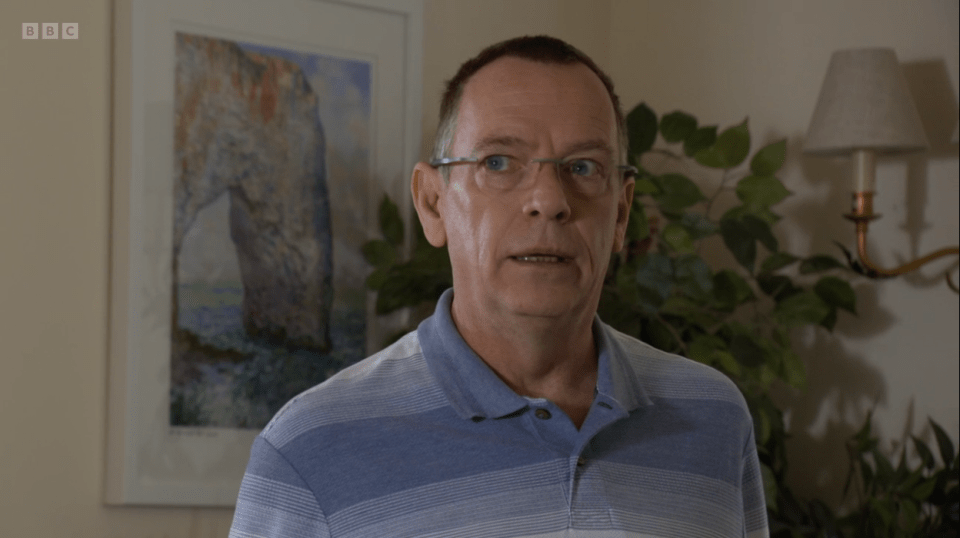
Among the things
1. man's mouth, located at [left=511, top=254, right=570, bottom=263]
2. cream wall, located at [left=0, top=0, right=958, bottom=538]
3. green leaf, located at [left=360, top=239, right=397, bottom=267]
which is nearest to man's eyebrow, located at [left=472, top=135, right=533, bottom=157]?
man's mouth, located at [left=511, top=254, right=570, bottom=263]

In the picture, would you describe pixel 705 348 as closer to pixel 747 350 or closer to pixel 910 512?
pixel 747 350

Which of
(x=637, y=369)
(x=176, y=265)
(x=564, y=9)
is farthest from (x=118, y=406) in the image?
(x=564, y=9)

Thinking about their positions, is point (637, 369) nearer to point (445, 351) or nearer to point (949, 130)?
point (445, 351)

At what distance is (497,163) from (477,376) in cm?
23

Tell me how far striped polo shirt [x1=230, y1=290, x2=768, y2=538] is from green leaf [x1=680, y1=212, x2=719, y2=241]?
39.8 inches

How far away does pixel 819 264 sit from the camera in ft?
6.91

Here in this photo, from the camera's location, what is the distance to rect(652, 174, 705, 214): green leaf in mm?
2135

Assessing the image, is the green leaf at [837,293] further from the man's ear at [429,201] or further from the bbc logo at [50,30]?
the bbc logo at [50,30]

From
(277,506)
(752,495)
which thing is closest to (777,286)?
(752,495)

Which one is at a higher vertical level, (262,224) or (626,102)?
(626,102)

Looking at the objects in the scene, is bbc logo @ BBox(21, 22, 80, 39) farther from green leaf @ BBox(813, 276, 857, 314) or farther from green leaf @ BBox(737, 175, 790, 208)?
green leaf @ BBox(813, 276, 857, 314)

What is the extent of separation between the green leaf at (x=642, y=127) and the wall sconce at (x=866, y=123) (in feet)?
1.11

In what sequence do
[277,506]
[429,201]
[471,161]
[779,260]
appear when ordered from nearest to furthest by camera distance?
[277,506] → [471,161] → [429,201] → [779,260]

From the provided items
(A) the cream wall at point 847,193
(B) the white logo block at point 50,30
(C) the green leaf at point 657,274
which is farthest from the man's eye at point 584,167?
(A) the cream wall at point 847,193
